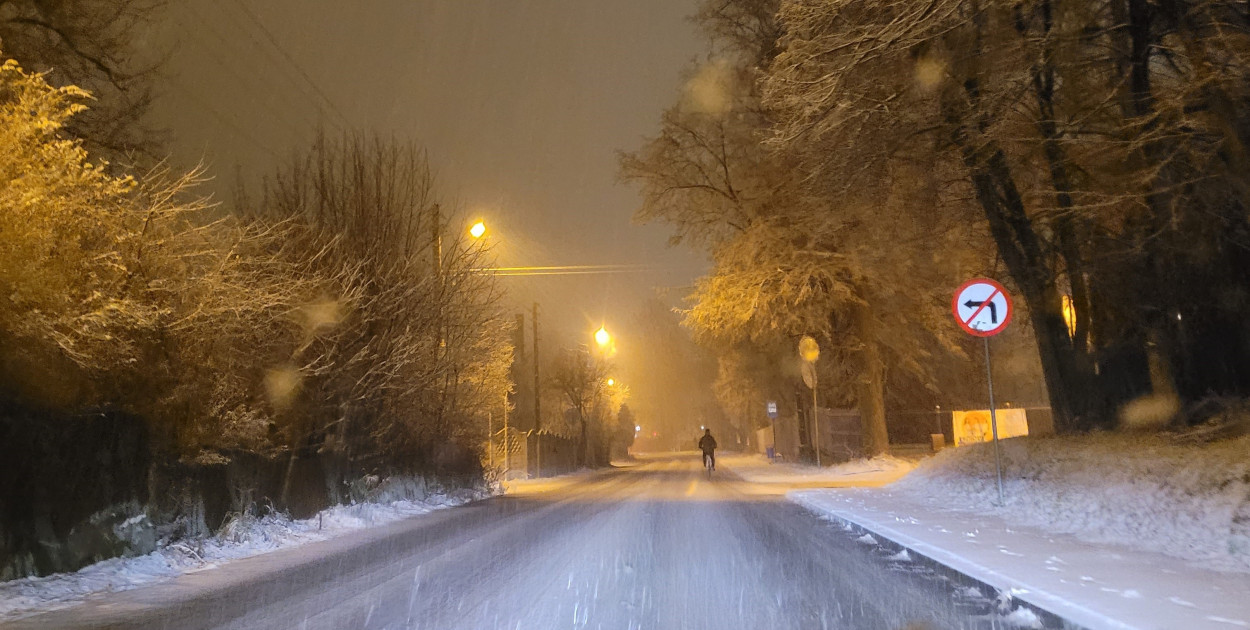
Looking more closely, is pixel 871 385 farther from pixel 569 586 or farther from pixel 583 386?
pixel 583 386

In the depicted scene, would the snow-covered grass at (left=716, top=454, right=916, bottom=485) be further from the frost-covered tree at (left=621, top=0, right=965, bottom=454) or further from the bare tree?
the bare tree

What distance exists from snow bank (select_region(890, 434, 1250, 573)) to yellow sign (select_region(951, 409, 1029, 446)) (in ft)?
31.0

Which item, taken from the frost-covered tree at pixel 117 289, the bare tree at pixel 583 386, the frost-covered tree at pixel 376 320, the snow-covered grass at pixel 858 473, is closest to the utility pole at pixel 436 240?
the frost-covered tree at pixel 376 320

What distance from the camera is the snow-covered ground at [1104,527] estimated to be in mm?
6457

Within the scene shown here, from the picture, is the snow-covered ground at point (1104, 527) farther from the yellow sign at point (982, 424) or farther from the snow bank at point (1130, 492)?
the yellow sign at point (982, 424)

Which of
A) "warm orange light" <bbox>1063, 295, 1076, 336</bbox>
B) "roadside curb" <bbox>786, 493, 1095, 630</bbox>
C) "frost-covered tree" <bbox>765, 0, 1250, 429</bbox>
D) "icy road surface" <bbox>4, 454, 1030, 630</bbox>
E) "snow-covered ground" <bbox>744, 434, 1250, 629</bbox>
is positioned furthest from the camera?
"warm orange light" <bbox>1063, 295, 1076, 336</bbox>

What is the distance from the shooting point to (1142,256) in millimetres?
13156

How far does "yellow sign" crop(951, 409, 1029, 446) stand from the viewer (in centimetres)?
2423

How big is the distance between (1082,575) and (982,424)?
1791cm

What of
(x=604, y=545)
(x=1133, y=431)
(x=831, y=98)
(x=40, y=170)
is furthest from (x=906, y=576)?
(x=40, y=170)

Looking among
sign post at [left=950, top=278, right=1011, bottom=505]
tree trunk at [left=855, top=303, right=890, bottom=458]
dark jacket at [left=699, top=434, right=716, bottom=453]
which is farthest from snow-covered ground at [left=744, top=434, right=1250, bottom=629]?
dark jacket at [left=699, top=434, right=716, bottom=453]

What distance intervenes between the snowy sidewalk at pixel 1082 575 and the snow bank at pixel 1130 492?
0.37 meters

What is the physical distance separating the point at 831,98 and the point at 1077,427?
8023 mm

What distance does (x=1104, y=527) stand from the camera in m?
9.77
